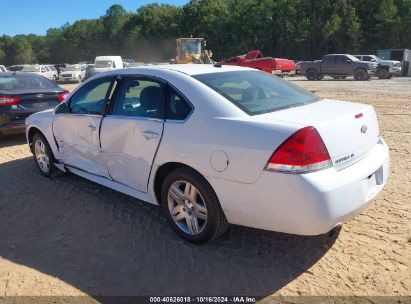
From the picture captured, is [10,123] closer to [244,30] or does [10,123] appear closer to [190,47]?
[190,47]

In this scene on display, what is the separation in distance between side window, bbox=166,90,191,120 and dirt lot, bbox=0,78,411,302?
1.14 metres

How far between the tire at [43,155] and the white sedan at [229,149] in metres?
1.07

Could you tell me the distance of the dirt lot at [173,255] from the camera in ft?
10.0

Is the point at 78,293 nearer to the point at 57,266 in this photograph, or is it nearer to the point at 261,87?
the point at 57,266

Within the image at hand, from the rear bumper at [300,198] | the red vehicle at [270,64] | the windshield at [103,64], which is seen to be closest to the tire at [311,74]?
the red vehicle at [270,64]

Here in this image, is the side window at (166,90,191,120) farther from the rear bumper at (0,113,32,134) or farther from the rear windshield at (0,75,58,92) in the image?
the rear windshield at (0,75,58,92)

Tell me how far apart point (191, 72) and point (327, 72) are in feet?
84.5

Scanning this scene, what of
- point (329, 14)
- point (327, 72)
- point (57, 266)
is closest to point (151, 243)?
point (57, 266)

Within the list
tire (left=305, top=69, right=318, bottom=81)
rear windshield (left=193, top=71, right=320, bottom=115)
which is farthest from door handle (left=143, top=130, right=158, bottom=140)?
tire (left=305, top=69, right=318, bottom=81)

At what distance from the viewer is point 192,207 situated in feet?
11.8

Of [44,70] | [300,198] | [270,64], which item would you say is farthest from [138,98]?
[44,70]

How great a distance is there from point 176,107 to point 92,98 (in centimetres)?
153

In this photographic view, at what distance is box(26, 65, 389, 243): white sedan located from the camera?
115 inches

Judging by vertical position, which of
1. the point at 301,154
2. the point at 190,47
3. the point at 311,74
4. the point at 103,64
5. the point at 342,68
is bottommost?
the point at 311,74
